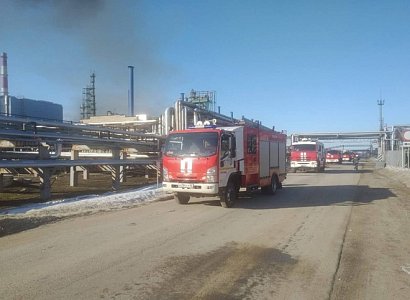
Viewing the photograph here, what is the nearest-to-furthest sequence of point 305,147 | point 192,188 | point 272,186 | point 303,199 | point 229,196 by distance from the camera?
point 192,188 → point 229,196 → point 303,199 → point 272,186 → point 305,147

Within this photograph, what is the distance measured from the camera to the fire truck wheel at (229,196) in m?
13.2

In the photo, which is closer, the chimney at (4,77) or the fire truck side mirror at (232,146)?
the fire truck side mirror at (232,146)

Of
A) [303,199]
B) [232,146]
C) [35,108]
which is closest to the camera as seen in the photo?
[232,146]

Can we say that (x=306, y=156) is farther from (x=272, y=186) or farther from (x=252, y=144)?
(x=252, y=144)

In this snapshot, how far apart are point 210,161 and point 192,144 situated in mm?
947

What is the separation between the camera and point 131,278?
19.2 feet

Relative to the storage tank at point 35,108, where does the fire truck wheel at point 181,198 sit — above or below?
below

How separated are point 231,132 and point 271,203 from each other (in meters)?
2.96

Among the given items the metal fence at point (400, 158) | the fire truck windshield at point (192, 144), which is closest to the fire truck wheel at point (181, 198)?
the fire truck windshield at point (192, 144)

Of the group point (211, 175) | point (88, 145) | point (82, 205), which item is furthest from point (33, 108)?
point (211, 175)

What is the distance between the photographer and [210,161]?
12812 mm

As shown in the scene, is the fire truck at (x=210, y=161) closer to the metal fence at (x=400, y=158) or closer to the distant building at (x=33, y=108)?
the metal fence at (x=400, y=158)

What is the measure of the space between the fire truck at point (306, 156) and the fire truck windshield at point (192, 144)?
24.7m

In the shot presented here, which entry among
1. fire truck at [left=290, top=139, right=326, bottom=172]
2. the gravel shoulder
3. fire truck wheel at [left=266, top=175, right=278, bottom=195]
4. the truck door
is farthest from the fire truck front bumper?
fire truck at [left=290, top=139, right=326, bottom=172]
